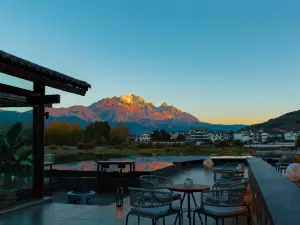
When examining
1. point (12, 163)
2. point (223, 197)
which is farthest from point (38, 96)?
point (223, 197)

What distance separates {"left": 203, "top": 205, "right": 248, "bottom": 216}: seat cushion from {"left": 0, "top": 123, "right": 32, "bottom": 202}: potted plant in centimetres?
385

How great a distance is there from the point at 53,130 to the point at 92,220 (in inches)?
1717

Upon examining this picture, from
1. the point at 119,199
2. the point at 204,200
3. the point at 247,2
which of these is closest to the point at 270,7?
the point at 247,2

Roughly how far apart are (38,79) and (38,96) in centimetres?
83

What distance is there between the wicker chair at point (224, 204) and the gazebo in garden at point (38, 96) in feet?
11.3

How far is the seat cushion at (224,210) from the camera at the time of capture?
3.53 metres

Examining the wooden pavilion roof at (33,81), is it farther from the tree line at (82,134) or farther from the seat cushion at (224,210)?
the tree line at (82,134)

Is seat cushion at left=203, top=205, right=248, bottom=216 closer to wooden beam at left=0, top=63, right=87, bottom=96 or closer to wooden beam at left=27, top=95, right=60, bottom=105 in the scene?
wooden beam at left=0, top=63, right=87, bottom=96


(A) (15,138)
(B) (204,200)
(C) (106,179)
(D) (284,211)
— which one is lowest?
(C) (106,179)

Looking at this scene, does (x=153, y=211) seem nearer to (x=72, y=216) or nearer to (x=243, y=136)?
(x=72, y=216)

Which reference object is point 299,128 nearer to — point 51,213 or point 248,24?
point 248,24

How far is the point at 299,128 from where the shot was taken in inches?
440

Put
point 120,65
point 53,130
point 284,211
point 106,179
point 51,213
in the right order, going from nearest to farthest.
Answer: point 284,211 < point 51,213 < point 106,179 < point 120,65 < point 53,130

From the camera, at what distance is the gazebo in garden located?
5.51m
